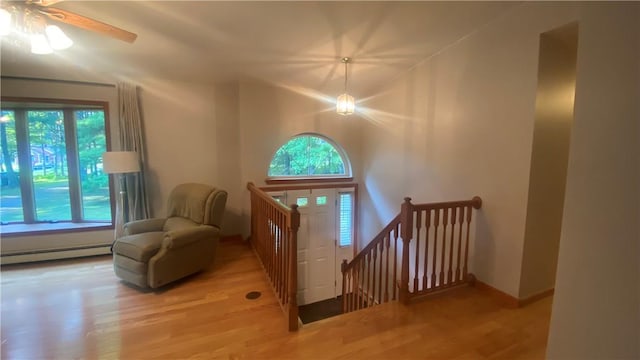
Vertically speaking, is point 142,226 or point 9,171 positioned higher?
point 9,171

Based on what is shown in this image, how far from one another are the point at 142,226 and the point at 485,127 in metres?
3.97

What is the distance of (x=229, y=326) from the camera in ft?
7.23

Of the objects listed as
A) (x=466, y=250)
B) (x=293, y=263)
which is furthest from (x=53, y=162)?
(x=466, y=250)

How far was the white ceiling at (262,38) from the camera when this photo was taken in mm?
2342

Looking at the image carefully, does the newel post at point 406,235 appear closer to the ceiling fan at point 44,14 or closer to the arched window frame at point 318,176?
the arched window frame at point 318,176

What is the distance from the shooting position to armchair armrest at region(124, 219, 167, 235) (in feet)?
10.6

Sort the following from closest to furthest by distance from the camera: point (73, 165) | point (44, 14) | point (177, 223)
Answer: point (44, 14) < point (177, 223) < point (73, 165)

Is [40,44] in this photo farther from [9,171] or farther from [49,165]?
[9,171]

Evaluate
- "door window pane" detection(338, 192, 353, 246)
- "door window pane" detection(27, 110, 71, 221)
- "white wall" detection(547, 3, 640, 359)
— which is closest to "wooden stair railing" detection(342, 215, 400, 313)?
"door window pane" detection(338, 192, 353, 246)

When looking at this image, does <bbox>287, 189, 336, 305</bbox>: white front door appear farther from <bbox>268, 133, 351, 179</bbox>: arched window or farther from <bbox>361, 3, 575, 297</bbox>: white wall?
<bbox>361, 3, 575, 297</bbox>: white wall

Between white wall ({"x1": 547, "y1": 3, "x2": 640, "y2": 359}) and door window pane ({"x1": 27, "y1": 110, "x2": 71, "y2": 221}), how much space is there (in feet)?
17.3

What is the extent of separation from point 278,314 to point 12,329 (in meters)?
2.05

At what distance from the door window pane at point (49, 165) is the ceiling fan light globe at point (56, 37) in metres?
2.45

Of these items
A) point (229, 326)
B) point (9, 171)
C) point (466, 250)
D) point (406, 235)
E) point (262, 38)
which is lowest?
point (229, 326)
